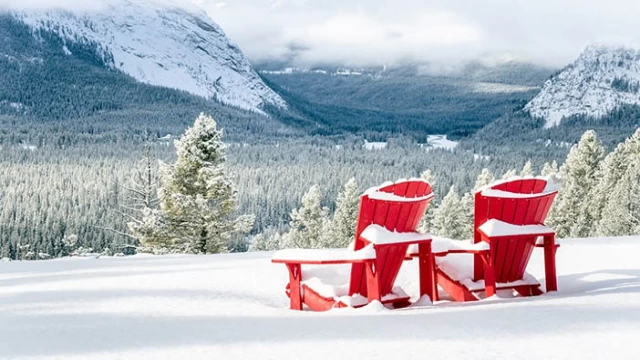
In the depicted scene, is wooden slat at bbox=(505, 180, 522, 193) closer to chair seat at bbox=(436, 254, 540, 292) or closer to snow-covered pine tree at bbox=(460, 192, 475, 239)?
chair seat at bbox=(436, 254, 540, 292)

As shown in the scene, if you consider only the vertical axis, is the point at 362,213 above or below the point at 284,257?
above

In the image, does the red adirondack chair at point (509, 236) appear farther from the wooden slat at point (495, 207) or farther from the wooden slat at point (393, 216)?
the wooden slat at point (393, 216)

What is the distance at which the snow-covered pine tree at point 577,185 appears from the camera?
33000 millimetres

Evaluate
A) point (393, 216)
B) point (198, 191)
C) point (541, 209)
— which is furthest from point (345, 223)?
point (393, 216)

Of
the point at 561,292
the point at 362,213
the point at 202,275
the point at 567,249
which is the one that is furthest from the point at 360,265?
the point at 567,249

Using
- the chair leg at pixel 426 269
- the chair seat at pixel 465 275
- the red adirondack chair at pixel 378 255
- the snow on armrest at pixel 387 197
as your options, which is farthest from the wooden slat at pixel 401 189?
the chair seat at pixel 465 275

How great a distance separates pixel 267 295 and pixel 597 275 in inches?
158

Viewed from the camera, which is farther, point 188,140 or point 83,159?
point 83,159

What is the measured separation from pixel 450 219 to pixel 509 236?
31784 millimetres

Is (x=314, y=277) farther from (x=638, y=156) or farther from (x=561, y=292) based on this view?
(x=638, y=156)

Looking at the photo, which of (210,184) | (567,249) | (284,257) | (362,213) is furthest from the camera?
(210,184)

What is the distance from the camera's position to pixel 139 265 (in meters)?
10.8

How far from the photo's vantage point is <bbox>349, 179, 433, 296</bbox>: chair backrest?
260 inches

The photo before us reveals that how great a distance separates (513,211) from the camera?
7.16m
